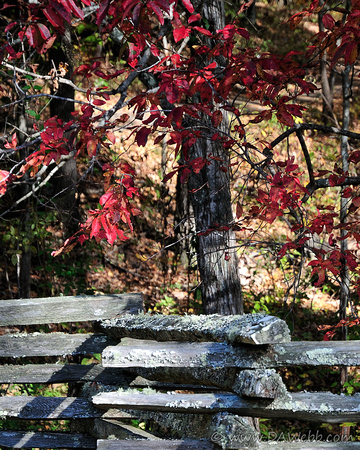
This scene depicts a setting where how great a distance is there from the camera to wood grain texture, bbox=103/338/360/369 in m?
2.73

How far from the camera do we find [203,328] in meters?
3.01

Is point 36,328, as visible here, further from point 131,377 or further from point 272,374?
point 272,374

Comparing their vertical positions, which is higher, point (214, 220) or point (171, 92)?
point (171, 92)

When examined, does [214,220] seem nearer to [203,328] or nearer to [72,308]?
[72,308]

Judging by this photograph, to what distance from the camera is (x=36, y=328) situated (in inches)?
291

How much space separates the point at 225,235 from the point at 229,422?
9.22ft

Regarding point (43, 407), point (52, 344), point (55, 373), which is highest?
point (52, 344)

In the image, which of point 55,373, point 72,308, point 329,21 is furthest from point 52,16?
point 55,373

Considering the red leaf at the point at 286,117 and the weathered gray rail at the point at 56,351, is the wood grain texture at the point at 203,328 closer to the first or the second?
the weathered gray rail at the point at 56,351

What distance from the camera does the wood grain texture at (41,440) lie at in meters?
4.01

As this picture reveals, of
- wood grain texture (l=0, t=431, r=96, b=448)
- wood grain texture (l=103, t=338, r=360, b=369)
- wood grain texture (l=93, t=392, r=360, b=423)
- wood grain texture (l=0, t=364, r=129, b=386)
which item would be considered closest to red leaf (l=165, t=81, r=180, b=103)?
wood grain texture (l=103, t=338, r=360, b=369)

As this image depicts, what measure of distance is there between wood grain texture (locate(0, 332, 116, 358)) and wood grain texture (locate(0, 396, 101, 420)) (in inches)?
14.5

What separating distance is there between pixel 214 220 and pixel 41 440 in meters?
2.64

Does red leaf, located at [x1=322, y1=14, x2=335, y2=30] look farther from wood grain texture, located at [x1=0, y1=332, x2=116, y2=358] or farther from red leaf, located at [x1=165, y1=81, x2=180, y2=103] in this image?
wood grain texture, located at [x1=0, y1=332, x2=116, y2=358]
